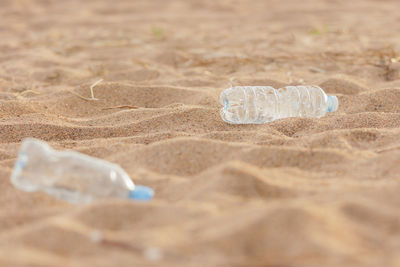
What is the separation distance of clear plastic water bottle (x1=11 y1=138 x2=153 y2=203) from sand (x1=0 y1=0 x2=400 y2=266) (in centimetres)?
7

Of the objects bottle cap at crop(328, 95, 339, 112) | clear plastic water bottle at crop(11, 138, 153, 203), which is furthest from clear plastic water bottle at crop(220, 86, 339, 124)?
clear plastic water bottle at crop(11, 138, 153, 203)

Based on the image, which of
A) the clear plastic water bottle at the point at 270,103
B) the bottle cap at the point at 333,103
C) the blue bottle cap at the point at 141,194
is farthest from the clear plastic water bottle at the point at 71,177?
the bottle cap at the point at 333,103

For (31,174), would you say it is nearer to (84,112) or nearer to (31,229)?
(31,229)

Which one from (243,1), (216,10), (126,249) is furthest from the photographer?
(243,1)

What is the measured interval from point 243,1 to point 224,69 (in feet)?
14.1

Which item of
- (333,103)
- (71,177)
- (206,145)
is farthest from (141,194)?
(333,103)

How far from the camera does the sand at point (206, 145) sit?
131cm

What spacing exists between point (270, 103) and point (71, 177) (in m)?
1.51

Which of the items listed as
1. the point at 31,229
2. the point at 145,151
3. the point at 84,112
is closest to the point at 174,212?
the point at 31,229

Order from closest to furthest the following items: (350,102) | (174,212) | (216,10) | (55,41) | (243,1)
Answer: (174,212) < (350,102) < (55,41) < (216,10) < (243,1)

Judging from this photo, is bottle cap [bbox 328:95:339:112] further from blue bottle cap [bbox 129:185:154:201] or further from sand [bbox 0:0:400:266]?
blue bottle cap [bbox 129:185:154:201]

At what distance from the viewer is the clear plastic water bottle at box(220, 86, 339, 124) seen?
2906mm

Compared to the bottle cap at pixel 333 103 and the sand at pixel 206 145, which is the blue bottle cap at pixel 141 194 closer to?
the sand at pixel 206 145

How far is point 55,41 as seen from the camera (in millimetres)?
5230
